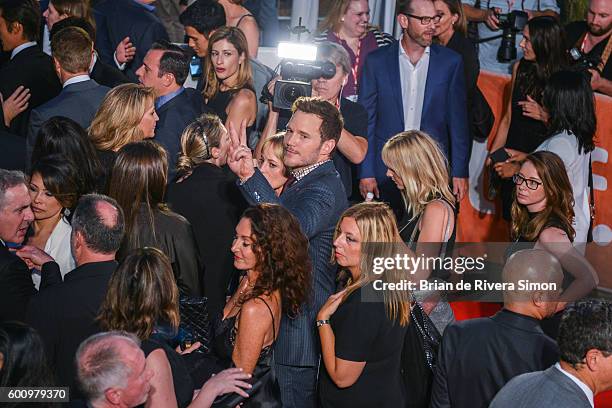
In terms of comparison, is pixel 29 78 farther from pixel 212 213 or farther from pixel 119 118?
pixel 212 213

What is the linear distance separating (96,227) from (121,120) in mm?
1436

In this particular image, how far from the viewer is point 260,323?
377 centimetres

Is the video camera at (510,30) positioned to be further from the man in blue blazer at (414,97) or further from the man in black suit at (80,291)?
the man in black suit at (80,291)

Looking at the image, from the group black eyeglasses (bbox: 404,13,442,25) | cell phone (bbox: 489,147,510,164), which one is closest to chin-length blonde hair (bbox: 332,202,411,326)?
black eyeglasses (bbox: 404,13,442,25)

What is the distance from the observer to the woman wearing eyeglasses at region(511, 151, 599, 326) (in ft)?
15.1

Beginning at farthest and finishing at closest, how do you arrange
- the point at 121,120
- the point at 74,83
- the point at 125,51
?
the point at 125,51 → the point at 74,83 → the point at 121,120

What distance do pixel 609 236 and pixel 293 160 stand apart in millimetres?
2839

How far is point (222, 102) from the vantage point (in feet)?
20.0

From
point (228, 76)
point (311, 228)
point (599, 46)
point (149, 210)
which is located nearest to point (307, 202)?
point (311, 228)

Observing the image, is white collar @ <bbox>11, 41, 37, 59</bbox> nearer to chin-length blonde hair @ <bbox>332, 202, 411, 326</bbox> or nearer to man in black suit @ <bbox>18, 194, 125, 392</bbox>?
man in black suit @ <bbox>18, 194, 125, 392</bbox>

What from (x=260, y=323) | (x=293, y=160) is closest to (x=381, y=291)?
(x=260, y=323)

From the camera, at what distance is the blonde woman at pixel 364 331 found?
150 inches

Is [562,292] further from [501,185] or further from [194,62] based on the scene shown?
[194,62]

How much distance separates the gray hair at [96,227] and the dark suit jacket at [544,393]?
5.42ft
